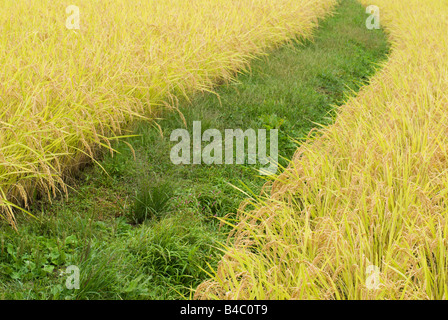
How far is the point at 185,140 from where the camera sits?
328 centimetres

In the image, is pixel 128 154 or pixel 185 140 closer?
pixel 128 154

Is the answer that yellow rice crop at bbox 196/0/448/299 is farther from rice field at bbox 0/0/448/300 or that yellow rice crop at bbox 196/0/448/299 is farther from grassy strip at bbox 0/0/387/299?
grassy strip at bbox 0/0/387/299

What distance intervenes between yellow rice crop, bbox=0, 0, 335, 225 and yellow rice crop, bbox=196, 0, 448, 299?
41.7 inches

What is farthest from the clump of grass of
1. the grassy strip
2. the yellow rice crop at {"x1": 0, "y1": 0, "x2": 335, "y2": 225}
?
the yellow rice crop at {"x1": 0, "y1": 0, "x2": 335, "y2": 225}

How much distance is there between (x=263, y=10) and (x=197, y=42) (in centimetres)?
269

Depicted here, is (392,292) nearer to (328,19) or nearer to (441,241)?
(441,241)

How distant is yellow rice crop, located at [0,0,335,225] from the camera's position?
2244 millimetres

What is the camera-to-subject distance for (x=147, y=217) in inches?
97.3

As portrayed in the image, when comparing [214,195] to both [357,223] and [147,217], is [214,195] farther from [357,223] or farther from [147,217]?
[357,223]

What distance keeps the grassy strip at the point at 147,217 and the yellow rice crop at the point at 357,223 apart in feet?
0.87

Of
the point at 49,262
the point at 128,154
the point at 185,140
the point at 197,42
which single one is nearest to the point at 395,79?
the point at 197,42

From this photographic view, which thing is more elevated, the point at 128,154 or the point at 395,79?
the point at 395,79

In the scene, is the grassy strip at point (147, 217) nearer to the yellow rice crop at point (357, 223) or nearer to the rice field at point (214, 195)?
the rice field at point (214, 195)

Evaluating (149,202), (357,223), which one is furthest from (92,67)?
(357,223)
